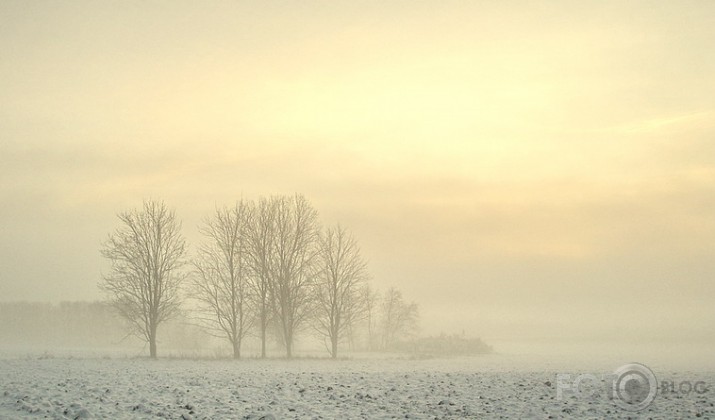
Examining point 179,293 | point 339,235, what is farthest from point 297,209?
point 179,293

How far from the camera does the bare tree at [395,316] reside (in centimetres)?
10869

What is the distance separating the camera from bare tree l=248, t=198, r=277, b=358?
5300cm

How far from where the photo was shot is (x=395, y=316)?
110 metres

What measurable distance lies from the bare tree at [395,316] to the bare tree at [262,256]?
57832 millimetres

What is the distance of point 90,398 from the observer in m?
18.6

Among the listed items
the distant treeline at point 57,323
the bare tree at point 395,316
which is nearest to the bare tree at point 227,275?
the bare tree at point 395,316

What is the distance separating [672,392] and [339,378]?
15.3 m

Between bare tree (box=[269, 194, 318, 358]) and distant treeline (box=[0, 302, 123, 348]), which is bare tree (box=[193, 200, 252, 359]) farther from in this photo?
distant treeline (box=[0, 302, 123, 348])

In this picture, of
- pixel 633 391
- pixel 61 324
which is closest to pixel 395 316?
pixel 633 391

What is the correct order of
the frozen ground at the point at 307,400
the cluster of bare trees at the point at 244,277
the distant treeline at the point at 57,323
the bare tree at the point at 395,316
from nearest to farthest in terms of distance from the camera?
the frozen ground at the point at 307,400
the cluster of bare trees at the point at 244,277
the bare tree at the point at 395,316
the distant treeline at the point at 57,323

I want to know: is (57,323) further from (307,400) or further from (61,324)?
(307,400)

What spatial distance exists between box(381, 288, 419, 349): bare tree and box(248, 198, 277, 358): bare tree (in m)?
57.8

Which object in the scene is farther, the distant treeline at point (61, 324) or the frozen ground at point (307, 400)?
the distant treeline at point (61, 324)

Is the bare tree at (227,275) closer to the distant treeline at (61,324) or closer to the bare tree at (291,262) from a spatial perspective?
the bare tree at (291,262)
